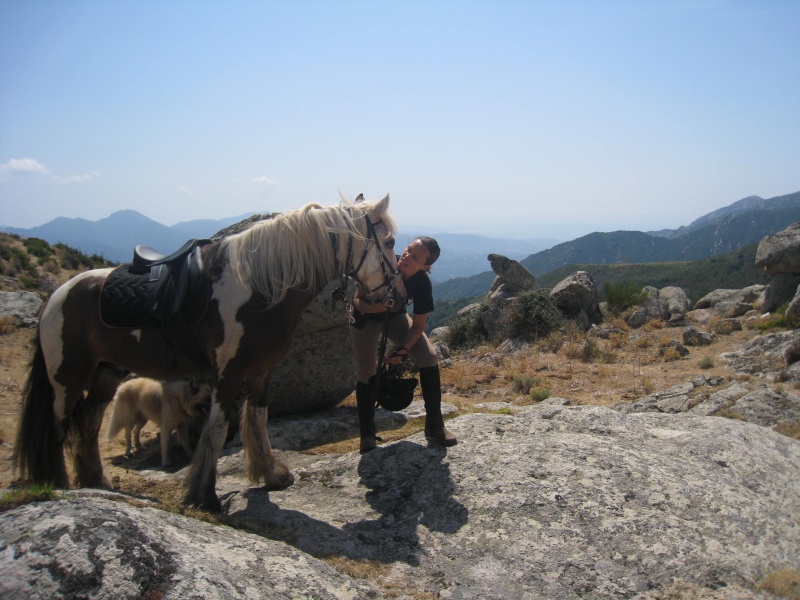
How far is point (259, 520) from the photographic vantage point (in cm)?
406

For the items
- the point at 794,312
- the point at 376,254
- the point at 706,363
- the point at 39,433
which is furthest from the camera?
the point at 794,312

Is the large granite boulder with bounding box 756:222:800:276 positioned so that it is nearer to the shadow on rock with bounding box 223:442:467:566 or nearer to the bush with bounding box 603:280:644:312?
the bush with bounding box 603:280:644:312

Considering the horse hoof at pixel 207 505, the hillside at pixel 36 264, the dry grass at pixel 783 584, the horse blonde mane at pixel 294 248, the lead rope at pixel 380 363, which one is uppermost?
the hillside at pixel 36 264

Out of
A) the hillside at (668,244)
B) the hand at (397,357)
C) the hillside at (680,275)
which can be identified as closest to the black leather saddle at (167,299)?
the hand at (397,357)

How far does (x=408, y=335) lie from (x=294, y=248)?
4.45 feet

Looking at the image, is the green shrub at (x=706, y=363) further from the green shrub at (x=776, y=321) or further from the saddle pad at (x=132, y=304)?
the saddle pad at (x=132, y=304)

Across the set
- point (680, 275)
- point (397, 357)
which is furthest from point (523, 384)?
point (680, 275)

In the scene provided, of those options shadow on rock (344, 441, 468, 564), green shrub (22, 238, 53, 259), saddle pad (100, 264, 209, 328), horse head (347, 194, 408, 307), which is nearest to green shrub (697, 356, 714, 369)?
shadow on rock (344, 441, 468, 564)

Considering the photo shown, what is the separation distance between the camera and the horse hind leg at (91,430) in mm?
4844

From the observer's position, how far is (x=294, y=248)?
429cm

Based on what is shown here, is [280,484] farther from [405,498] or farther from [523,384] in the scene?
[523,384]

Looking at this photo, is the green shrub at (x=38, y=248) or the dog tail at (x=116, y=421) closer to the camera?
the dog tail at (x=116, y=421)

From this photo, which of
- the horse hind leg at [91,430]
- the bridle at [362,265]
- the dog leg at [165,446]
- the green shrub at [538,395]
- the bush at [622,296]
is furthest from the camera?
the bush at [622,296]

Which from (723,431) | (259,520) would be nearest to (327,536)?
(259,520)
